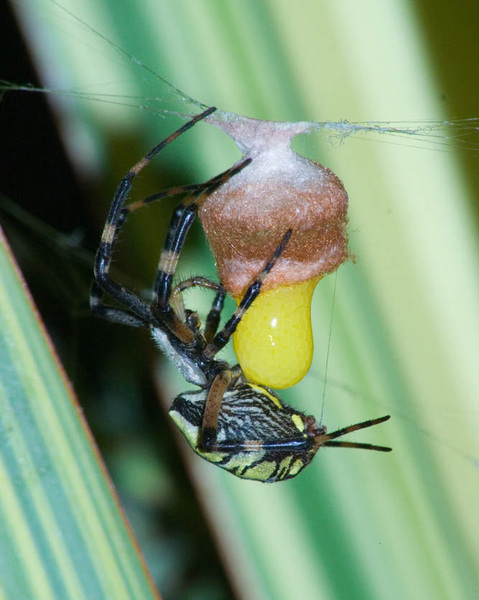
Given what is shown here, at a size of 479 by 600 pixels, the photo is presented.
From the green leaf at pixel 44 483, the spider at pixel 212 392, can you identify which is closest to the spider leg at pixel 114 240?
the spider at pixel 212 392

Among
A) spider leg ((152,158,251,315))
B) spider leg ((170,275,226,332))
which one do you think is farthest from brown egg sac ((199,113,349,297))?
spider leg ((170,275,226,332))

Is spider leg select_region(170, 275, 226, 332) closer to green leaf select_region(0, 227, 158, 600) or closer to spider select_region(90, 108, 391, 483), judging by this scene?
spider select_region(90, 108, 391, 483)

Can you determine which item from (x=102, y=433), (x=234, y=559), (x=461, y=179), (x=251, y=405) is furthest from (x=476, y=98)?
(x=102, y=433)

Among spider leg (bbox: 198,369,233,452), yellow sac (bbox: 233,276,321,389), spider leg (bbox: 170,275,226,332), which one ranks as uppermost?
spider leg (bbox: 170,275,226,332)

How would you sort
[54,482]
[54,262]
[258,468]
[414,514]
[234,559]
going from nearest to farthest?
[54,482], [258,468], [414,514], [234,559], [54,262]

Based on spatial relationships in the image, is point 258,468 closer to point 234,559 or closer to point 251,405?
point 251,405
